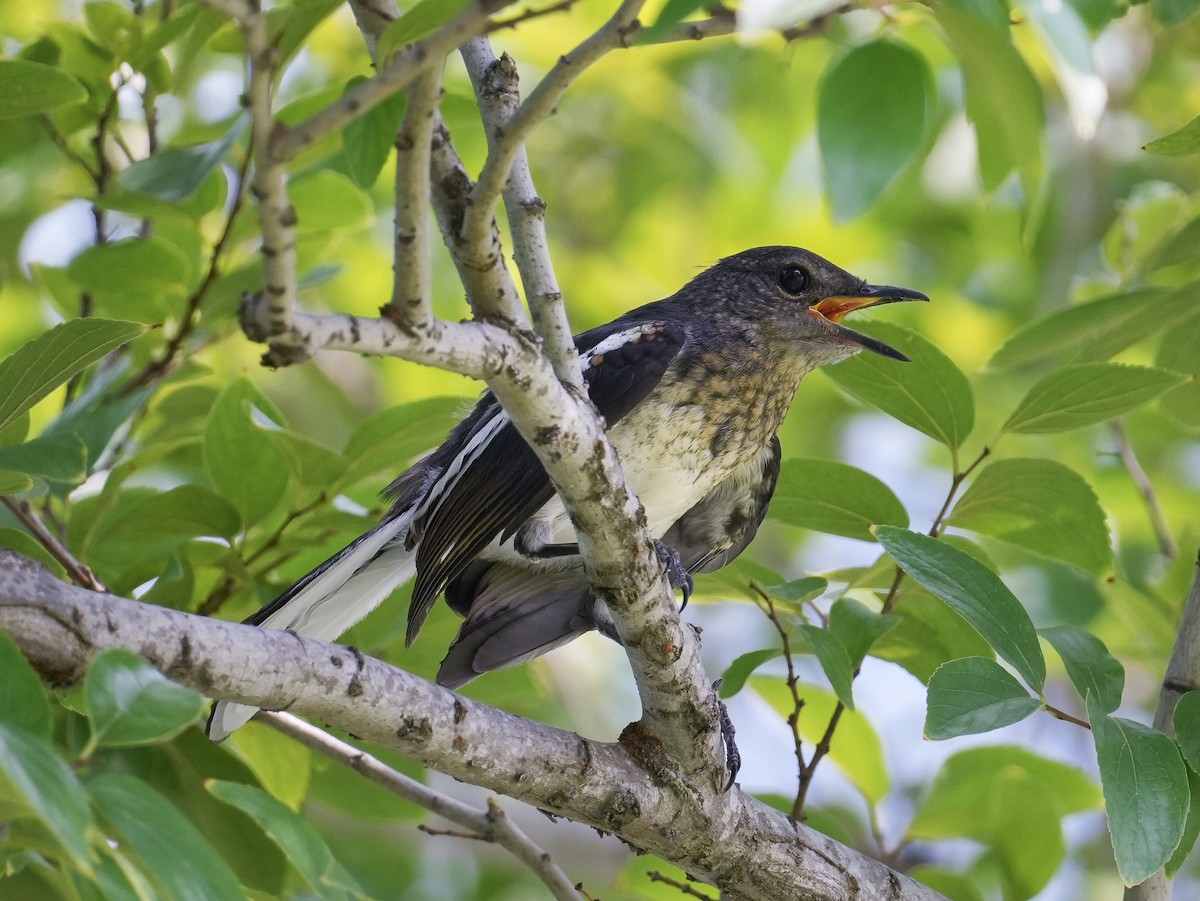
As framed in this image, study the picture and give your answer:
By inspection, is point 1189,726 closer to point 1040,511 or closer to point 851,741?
point 1040,511

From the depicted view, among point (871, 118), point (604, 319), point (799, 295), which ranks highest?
point (604, 319)

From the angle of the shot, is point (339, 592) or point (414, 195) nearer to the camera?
point (414, 195)

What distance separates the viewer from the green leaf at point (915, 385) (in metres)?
2.79

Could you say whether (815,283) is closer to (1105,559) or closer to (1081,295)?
(1081,295)

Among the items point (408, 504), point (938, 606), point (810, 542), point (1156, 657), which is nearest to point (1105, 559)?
point (938, 606)

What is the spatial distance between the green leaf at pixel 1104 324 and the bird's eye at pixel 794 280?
1.07m

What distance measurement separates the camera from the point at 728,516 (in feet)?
12.6

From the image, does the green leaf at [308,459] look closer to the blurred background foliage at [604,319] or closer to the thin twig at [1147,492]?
the blurred background foliage at [604,319]

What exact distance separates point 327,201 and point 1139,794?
7.56 ft

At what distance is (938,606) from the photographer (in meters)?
2.89

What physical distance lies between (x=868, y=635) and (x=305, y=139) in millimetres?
1640

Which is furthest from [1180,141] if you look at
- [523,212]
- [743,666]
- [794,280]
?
[794,280]

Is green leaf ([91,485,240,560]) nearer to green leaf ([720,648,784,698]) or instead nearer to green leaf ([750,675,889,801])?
green leaf ([720,648,784,698])

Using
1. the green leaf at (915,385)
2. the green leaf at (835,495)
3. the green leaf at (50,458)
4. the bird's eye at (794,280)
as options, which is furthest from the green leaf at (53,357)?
the bird's eye at (794,280)
